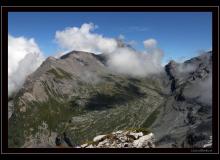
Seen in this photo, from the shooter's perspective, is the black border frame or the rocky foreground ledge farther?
the rocky foreground ledge

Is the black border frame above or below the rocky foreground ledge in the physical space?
above
